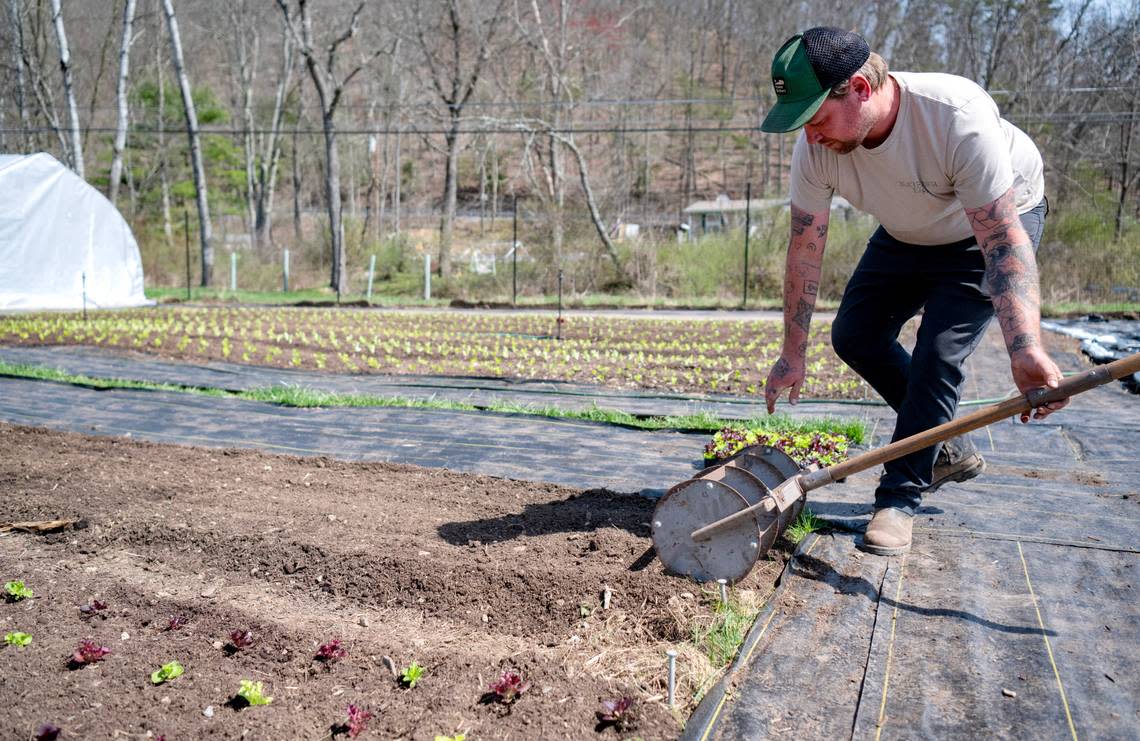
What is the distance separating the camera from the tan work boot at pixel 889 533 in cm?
295

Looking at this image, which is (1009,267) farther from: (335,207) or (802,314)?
(335,207)

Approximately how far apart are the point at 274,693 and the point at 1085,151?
23.1 meters

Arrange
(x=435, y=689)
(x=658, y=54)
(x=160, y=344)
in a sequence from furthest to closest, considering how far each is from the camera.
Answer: (x=658, y=54)
(x=160, y=344)
(x=435, y=689)

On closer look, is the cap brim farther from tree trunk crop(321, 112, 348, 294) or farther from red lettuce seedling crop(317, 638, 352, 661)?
tree trunk crop(321, 112, 348, 294)

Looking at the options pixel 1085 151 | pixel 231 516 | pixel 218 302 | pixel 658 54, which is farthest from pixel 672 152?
pixel 231 516

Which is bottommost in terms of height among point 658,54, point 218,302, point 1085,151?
point 218,302

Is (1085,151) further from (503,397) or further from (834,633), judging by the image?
(834,633)

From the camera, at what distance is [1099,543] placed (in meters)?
3.06

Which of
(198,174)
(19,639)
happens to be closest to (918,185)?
(19,639)

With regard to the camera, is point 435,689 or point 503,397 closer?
point 435,689

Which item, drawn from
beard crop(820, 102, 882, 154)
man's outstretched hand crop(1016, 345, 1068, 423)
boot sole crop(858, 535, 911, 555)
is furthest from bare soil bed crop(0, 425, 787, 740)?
beard crop(820, 102, 882, 154)

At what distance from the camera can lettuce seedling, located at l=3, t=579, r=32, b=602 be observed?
2756 millimetres

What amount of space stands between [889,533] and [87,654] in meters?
2.49

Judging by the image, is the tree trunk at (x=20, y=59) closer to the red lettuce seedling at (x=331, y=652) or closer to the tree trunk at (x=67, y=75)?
the tree trunk at (x=67, y=75)
